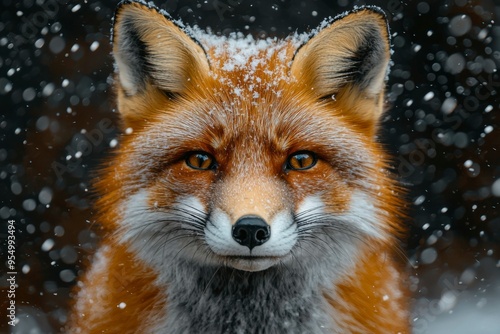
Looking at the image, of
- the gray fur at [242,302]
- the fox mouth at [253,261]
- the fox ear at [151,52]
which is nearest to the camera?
the fox mouth at [253,261]

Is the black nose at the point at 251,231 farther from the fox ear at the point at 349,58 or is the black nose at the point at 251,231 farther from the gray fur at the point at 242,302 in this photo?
the fox ear at the point at 349,58

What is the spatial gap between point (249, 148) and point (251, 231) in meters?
0.45

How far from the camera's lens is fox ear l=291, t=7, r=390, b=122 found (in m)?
2.87

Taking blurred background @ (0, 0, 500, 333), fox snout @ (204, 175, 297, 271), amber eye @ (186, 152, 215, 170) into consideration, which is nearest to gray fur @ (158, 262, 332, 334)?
fox snout @ (204, 175, 297, 271)

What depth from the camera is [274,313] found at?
2746 millimetres

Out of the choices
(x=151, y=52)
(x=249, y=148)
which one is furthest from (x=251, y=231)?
(x=151, y=52)

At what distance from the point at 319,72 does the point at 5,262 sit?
13.6 ft

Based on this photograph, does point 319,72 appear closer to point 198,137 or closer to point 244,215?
point 198,137

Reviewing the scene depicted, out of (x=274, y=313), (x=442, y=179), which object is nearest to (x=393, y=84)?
(x=442, y=179)

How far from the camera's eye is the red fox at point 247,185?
2584 millimetres

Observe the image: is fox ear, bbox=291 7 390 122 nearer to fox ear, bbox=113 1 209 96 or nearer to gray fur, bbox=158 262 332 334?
fox ear, bbox=113 1 209 96

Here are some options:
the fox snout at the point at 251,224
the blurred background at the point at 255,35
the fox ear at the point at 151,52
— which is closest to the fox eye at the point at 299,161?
the fox snout at the point at 251,224

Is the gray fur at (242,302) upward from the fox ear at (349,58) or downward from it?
downward

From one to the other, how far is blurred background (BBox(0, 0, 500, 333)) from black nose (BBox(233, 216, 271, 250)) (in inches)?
149
